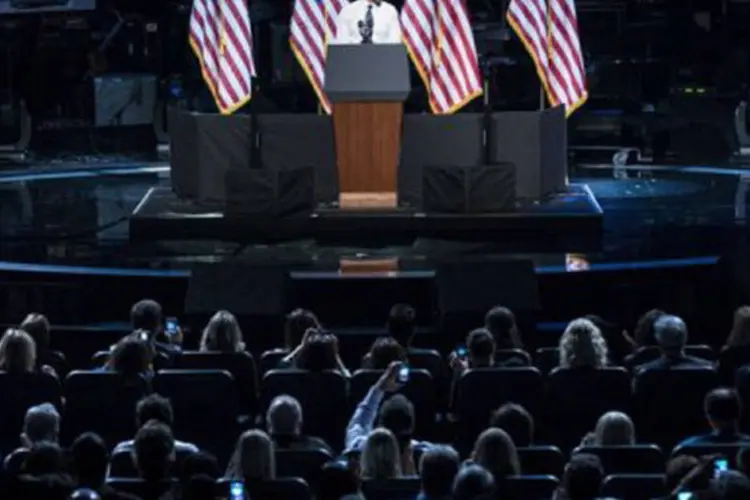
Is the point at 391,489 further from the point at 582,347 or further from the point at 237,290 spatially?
the point at 237,290

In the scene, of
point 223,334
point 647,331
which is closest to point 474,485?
point 223,334

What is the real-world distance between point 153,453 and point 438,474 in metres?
1.69

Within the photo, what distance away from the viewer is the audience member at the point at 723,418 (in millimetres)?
12172

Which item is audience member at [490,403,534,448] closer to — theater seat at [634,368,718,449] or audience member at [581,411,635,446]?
audience member at [581,411,635,446]

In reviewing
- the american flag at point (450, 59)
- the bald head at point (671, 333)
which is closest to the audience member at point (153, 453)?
the bald head at point (671, 333)

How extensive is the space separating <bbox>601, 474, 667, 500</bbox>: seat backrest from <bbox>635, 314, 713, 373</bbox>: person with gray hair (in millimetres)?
2902

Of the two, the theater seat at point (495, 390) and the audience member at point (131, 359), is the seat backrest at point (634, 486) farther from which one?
the audience member at point (131, 359)

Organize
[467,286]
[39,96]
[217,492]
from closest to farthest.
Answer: [217,492] → [467,286] → [39,96]

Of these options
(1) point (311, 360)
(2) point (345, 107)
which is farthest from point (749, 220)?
(1) point (311, 360)

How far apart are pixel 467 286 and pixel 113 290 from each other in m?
3.65

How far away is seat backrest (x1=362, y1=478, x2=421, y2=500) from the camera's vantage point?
35.8 ft

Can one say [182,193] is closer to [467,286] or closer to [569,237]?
[569,237]

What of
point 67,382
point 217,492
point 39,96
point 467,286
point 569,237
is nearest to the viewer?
point 217,492

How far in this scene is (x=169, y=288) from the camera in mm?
18828
